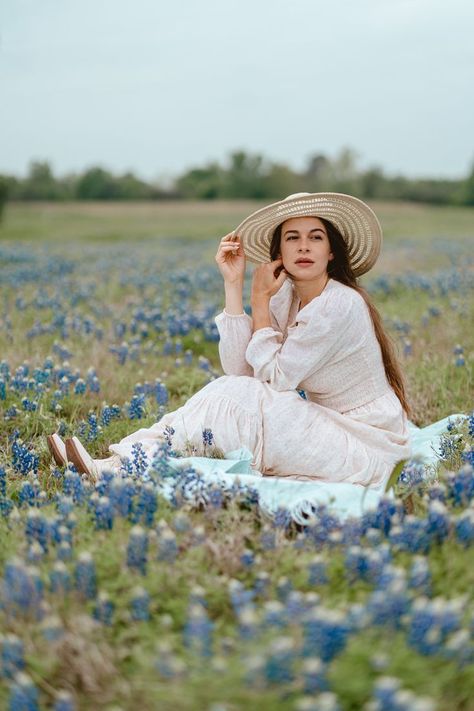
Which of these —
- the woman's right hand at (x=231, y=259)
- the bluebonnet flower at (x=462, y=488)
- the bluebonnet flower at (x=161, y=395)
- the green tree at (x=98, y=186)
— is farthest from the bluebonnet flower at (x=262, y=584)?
the green tree at (x=98, y=186)

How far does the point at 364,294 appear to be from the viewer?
4676mm

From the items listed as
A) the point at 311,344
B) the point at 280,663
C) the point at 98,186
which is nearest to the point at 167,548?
the point at 280,663

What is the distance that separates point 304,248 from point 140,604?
2539 mm

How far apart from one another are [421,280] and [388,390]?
6912 mm

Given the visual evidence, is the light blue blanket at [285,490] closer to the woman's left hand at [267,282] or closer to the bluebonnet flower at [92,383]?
the woman's left hand at [267,282]

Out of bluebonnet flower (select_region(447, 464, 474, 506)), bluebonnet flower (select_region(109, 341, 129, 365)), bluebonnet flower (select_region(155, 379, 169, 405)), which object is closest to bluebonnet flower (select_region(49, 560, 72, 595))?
bluebonnet flower (select_region(447, 464, 474, 506))

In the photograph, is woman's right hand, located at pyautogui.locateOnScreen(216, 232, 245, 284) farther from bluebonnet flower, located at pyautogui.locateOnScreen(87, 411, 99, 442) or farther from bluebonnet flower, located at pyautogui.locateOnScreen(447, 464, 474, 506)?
bluebonnet flower, located at pyautogui.locateOnScreen(447, 464, 474, 506)

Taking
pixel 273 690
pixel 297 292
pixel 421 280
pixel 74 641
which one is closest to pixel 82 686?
pixel 74 641

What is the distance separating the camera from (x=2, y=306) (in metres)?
9.44

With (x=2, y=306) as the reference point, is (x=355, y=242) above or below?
above

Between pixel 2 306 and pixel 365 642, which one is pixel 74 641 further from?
pixel 2 306

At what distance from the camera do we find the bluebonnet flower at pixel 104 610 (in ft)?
8.54

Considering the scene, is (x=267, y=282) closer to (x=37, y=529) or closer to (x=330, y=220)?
(x=330, y=220)

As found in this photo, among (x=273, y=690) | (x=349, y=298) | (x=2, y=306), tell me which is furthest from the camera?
(x=2, y=306)
